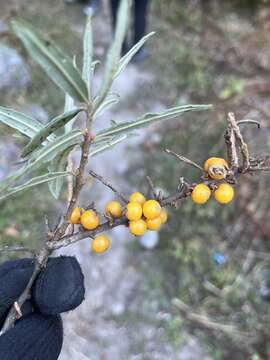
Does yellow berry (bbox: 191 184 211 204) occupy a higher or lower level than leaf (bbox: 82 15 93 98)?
lower

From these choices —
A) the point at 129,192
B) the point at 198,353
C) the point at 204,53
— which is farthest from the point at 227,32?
the point at 198,353

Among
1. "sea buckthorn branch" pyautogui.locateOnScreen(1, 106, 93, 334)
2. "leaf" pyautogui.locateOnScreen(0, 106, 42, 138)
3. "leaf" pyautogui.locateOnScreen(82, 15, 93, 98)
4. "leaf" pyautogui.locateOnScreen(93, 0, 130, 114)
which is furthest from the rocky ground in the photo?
"leaf" pyautogui.locateOnScreen(93, 0, 130, 114)

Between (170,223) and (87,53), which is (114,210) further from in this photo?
(170,223)

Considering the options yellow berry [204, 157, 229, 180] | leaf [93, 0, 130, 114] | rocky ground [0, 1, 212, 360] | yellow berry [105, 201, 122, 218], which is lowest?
rocky ground [0, 1, 212, 360]

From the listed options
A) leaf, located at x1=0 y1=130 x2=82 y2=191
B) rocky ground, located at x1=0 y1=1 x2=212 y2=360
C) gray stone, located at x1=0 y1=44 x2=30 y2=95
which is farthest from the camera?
gray stone, located at x1=0 y1=44 x2=30 y2=95

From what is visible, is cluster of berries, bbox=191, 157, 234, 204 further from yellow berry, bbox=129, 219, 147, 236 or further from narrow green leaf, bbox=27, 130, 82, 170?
narrow green leaf, bbox=27, 130, 82, 170

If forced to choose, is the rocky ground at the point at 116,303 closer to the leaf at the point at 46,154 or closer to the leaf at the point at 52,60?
the leaf at the point at 46,154

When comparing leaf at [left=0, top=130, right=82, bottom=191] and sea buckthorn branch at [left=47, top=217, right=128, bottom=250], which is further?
sea buckthorn branch at [left=47, top=217, right=128, bottom=250]

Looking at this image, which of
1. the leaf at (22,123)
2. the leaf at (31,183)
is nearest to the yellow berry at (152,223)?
the leaf at (31,183)
